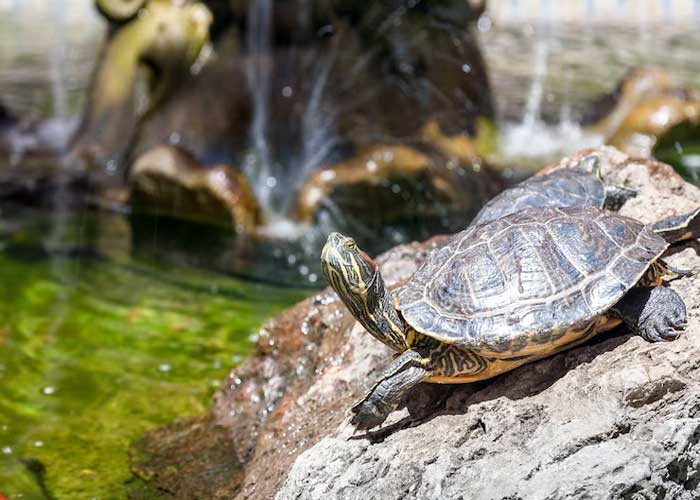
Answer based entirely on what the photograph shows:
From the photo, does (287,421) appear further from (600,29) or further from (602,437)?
(600,29)

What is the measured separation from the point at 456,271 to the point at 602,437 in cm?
70

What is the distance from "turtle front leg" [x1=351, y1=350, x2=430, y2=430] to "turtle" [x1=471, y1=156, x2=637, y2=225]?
0.84 metres

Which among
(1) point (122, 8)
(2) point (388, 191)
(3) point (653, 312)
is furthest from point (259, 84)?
(3) point (653, 312)

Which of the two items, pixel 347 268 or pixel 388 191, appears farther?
pixel 388 191

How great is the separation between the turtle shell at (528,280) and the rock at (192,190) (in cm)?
465

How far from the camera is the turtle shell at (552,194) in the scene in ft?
12.4

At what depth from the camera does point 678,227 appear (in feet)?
11.1

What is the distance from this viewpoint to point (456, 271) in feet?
10.4

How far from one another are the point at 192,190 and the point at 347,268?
4.96 m

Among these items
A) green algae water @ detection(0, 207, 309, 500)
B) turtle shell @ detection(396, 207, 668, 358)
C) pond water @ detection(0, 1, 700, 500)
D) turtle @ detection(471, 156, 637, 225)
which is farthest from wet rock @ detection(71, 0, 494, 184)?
turtle shell @ detection(396, 207, 668, 358)

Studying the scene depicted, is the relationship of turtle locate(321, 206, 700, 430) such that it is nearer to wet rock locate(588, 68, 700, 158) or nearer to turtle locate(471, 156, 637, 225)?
turtle locate(471, 156, 637, 225)

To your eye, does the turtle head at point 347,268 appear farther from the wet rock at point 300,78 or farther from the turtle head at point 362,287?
the wet rock at point 300,78

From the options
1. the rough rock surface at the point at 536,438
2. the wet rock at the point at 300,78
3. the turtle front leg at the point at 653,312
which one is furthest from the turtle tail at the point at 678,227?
the wet rock at the point at 300,78

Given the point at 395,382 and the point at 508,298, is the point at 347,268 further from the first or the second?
the point at 508,298
